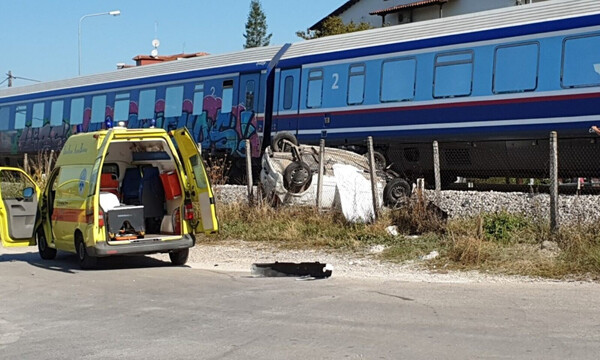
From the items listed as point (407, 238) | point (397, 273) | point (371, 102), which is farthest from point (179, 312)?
point (371, 102)

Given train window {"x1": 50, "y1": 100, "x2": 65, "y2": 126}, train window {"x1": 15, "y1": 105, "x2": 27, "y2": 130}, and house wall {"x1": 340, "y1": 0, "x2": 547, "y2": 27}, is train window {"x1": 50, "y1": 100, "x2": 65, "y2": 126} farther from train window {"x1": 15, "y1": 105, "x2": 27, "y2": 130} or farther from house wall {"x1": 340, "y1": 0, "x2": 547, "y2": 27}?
house wall {"x1": 340, "y1": 0, "x2": 547, "y2": 27}

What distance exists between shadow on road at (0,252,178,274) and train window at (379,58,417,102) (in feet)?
26.2

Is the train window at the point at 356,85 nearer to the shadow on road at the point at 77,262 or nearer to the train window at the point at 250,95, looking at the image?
the train window at the point at 250,95

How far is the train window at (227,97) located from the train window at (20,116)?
45.4ft

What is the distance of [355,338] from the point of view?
762 cm

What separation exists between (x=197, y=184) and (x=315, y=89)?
972 centimetres

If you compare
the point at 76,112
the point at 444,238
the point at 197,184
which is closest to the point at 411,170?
the point at 444,238

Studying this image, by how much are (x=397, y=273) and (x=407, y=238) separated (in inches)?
79.7

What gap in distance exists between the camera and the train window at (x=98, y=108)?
30.7m

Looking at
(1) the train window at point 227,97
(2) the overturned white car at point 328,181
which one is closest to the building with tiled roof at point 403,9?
(1) the train window at point 227,97

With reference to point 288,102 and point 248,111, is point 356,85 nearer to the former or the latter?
point 288,102

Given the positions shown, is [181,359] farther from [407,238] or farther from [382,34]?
[382,34]

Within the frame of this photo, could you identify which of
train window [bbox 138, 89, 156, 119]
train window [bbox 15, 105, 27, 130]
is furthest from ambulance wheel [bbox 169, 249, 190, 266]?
train window [bbox 15, 105, 27, 130]

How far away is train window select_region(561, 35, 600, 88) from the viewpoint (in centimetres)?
1602
